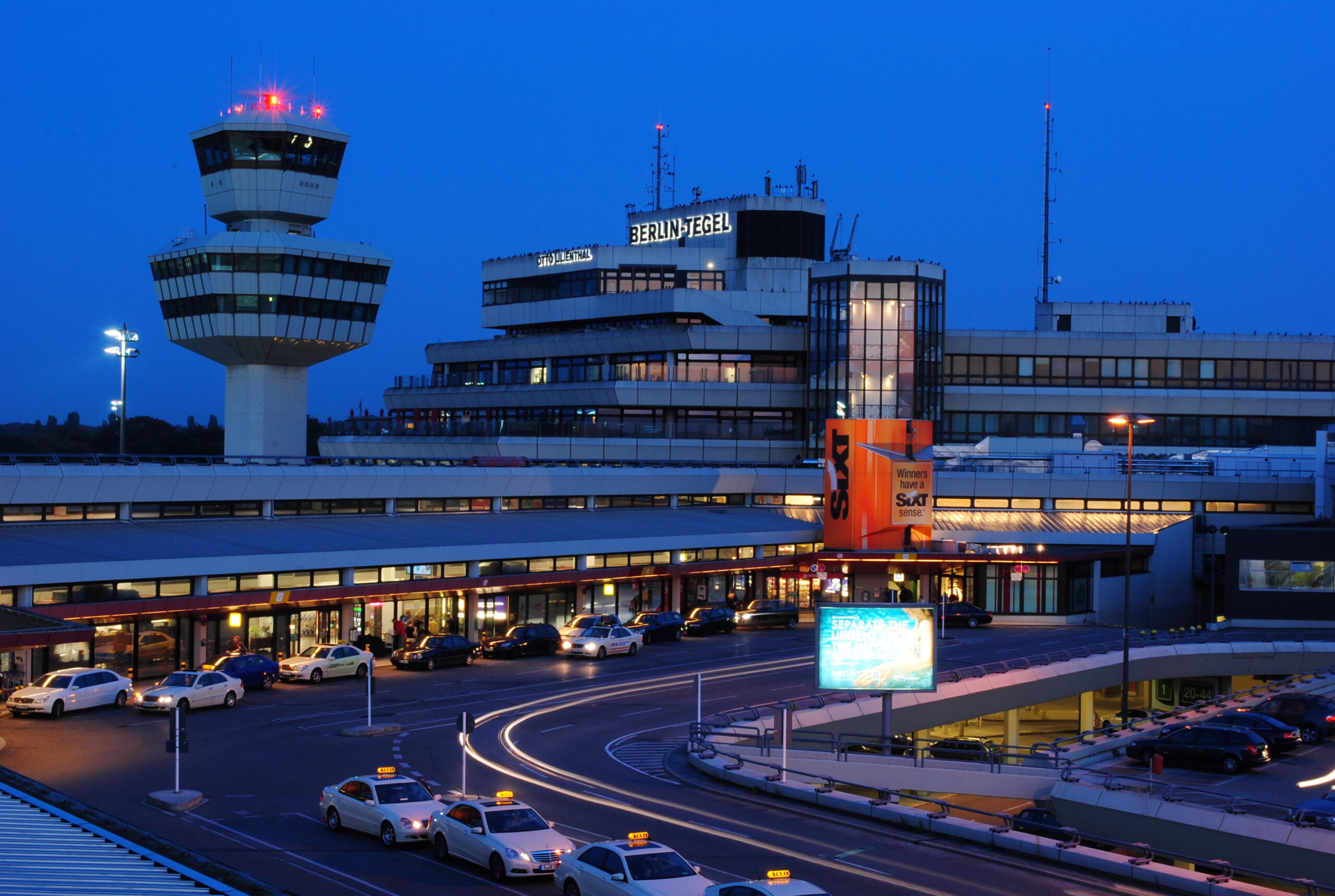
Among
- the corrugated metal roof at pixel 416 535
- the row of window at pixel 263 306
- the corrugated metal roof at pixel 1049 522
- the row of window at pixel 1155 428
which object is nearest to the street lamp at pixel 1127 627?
the corrugated metal roof at pixel 1049 522

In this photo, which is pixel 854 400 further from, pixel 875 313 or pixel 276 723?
pixel 276 723

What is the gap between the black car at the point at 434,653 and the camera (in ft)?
179

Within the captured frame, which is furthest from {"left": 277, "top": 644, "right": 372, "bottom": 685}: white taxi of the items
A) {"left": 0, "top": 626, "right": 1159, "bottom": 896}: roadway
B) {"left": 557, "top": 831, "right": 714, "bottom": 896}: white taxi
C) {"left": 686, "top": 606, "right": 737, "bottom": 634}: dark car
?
{"left": 557, "top": 831, "right": 714, "bottom": 896}: white taxi

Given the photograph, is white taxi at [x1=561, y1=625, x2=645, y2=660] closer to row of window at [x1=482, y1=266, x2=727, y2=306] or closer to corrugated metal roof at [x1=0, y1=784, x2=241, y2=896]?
corrugated metal roof at [x1=0, y1=784, x2=241, y2=896]

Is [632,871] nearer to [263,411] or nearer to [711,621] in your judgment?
[711,621]

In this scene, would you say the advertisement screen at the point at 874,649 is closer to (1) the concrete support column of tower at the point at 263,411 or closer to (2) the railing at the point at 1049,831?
(2) the railing at the point at 1049,831

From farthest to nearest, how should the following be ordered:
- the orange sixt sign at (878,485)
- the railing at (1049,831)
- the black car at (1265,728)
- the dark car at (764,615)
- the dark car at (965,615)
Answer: the dark car at (965,615)
the orange sixt sign at (878,485)
the dark car at (764,615)
the black car at (1265,728)
the railing at (1049,831)

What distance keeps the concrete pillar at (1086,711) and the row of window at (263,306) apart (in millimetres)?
43883

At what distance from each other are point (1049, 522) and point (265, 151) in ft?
161

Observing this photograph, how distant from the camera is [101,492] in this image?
178ft

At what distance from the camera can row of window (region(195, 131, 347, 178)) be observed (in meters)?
73.7

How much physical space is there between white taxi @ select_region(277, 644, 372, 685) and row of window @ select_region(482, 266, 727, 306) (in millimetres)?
60209

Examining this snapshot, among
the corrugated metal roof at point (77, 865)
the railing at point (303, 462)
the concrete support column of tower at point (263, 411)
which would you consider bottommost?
the corrugated metal roof at point (77, 865)

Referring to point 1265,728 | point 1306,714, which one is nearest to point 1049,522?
point 1306,714
